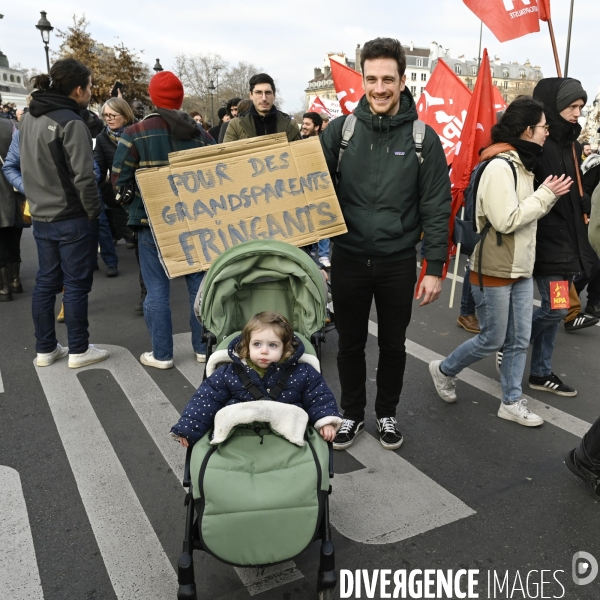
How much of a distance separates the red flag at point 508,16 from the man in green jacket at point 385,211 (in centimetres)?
228

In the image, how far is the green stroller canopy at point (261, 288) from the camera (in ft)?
9.40

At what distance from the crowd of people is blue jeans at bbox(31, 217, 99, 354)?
1 centimetres

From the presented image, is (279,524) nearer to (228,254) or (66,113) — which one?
(228,254)

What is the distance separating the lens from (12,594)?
7.77 ft

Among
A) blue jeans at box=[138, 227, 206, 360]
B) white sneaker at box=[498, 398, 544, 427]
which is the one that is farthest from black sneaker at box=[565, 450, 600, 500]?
blue jeans at box=[138, 227, 206, 360]

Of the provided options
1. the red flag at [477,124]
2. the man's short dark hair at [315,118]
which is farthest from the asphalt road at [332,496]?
the man's short dark hair at [315,118]

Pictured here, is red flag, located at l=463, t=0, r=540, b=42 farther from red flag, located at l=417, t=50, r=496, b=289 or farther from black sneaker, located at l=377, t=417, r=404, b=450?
black sneaker, located at l=377, t=417, r=404, b=450

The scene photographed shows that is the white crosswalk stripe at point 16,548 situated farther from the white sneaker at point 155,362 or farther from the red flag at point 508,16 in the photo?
the red flag at point 508,16

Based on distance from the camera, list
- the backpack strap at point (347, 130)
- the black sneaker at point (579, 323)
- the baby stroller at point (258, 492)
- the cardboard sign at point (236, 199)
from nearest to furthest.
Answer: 1. the baby stroller at point (258, 492)
2. the backpack strap at point (347, 130)
3. the cardboard sign at point (236, 199)
4. the black sneaker at point (579, 323)

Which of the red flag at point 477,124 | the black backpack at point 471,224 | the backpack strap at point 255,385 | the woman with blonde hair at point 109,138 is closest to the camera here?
the backpack strap at point 255,385

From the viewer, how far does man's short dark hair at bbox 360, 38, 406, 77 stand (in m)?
2.92

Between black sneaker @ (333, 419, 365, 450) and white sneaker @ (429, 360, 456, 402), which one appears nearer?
black sneaker @ (333, 419, 365, 450)

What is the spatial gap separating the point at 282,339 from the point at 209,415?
50 centimetres

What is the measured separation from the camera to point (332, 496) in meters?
3.00
